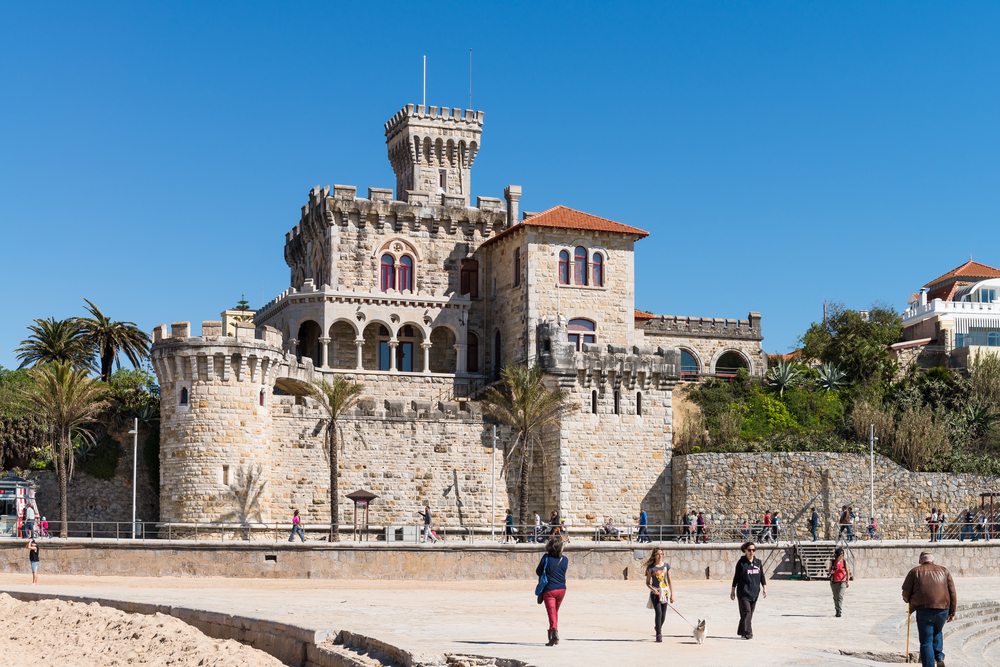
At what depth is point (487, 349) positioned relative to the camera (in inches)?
2087

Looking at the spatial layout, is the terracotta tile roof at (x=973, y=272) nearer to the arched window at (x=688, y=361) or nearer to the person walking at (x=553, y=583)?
the arched window at (x=688, y=361)

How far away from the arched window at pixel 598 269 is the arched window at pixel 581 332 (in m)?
1.72

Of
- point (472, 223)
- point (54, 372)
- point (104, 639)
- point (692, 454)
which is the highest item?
point (472, 223)

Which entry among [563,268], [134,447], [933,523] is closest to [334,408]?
[134,447]

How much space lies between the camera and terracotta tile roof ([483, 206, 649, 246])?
49.2 metres

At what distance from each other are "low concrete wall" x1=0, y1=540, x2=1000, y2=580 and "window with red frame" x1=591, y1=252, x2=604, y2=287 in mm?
16112

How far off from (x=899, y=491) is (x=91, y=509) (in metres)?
29.7

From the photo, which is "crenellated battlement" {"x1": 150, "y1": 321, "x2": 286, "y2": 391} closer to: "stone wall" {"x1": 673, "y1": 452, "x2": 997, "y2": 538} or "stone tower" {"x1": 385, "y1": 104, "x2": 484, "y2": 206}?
"stone wall" {"x1": 673, "y1": 452, "x2": 997, "y2": 538}

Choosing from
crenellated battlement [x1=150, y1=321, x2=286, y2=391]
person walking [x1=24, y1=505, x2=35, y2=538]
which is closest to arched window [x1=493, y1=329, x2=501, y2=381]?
crenellated battlement [x1=150, y1=321, x2=286, y2=391]

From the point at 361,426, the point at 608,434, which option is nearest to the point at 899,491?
the point at 608,434

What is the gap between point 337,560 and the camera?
3438cm

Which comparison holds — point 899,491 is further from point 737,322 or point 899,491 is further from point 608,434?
point 737,322

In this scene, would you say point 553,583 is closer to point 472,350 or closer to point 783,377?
point 472,350

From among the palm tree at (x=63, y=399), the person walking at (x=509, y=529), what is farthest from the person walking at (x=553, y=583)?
the palm tree at (x=63, y=399)
